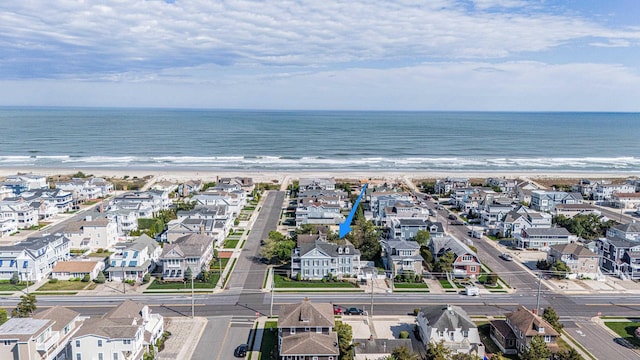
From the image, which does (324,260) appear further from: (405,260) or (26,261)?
(26,261)

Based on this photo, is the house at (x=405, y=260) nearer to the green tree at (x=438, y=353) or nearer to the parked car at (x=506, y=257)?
the parked car at (x=506, y=257)

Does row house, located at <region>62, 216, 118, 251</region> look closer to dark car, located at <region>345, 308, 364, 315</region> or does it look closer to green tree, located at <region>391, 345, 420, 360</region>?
dark car, located at <region>345, 308, 364, 315</region>

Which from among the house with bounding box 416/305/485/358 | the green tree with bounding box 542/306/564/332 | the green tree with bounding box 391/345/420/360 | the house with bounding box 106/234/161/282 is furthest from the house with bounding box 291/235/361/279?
the green tree with bounding box 391/345/420/360

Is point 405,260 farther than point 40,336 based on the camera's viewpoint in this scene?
Yes

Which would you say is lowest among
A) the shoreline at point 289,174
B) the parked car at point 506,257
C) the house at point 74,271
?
the parked car at point 506,257

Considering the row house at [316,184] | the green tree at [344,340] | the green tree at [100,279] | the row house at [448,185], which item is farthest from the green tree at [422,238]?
the row house at [448,185]

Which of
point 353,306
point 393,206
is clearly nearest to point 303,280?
point 353,306

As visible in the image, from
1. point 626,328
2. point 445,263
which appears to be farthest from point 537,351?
point 445,263
